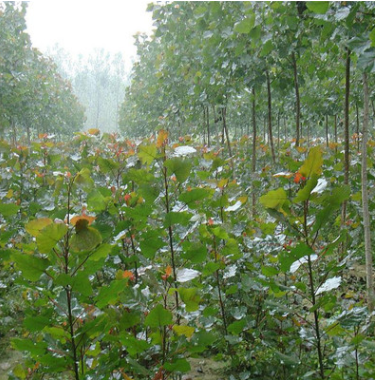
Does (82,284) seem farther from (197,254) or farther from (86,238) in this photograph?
(197,254)

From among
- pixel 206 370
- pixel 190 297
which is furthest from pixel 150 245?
pixel 206 370

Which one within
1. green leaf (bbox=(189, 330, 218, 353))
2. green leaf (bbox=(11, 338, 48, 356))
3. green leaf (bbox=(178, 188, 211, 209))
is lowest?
green leaf (bbox=(189, 330, 218, 353))

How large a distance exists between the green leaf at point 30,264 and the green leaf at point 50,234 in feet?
0.19

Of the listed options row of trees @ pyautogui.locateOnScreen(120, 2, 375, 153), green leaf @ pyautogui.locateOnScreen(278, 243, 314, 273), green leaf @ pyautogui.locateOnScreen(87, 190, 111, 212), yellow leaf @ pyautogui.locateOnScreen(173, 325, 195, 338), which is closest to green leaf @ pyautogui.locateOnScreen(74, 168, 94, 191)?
green leaf @ pyautogui.locateOnScreen(87, 190, 111, 212)

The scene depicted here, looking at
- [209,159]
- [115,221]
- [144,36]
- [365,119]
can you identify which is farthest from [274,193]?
[144,36]

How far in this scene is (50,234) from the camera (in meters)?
0.79

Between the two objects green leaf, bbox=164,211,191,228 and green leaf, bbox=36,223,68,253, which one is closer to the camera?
green leaf, bbox=36,223,68,253

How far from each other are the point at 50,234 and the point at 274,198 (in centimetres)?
57

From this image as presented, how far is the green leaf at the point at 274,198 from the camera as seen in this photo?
0.99 metres

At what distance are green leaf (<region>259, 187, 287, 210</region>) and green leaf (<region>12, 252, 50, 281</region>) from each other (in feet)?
1.83

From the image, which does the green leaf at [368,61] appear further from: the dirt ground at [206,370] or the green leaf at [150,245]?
the dirt ground at [206,370]

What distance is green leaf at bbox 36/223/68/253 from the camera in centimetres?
78

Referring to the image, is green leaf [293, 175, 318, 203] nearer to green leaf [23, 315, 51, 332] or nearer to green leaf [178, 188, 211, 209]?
green leaf [178, 188, 211, 209]

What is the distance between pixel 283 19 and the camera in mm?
2258
